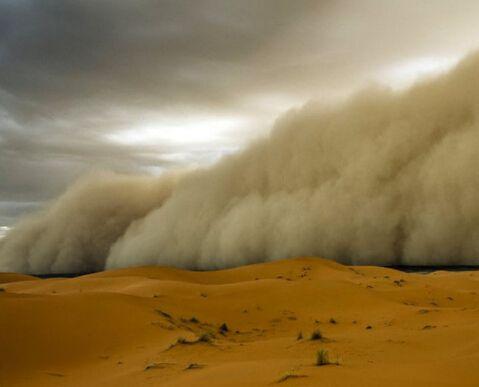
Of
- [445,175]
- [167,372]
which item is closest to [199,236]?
[445,175]

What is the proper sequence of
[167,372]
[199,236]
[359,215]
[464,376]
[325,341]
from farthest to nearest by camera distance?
[199,236], [359,215], [325,341], [167,372], [464,376]

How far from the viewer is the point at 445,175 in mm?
39531

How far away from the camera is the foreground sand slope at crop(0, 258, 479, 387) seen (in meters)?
4.66

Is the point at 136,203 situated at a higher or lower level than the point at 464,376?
higher

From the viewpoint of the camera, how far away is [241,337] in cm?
941

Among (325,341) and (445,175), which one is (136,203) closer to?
(445,175)

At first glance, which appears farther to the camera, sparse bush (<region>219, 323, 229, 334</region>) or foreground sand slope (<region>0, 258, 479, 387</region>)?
sparse bush (<region>219, 323, 229, 334</region>)

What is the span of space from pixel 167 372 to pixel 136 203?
249 feet

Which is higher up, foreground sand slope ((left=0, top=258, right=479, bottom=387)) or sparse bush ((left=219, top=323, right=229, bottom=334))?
foreground sand slope ((left=0, top=258, right=479, bottom=387))

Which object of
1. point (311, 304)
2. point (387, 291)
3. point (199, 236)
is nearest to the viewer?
point (311, 304)

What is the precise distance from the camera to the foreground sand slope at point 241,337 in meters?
4.66

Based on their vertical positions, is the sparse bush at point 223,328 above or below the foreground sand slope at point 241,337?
below

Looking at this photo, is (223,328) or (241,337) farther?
(223,328)

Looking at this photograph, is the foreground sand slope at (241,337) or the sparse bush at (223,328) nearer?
the foreground sand slope at (241,337)
